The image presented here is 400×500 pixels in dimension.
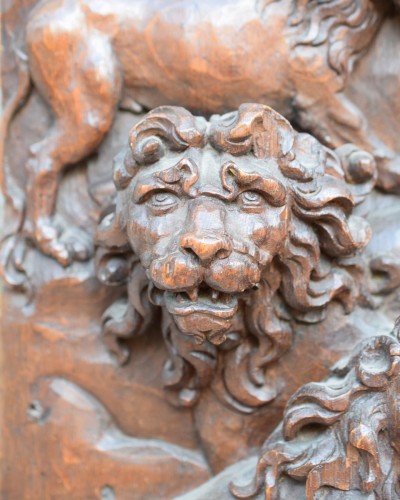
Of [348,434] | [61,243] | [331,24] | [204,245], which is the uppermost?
[331,24]

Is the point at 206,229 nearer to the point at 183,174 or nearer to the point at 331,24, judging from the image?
the point at 183,174

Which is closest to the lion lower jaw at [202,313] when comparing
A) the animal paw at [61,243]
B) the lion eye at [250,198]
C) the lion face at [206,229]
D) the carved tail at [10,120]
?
the lion face at [206,229]

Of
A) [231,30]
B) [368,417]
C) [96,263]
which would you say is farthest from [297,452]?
[231,30]

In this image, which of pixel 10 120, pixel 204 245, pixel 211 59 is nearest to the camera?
pixel 204 245

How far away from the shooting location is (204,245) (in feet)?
2.51

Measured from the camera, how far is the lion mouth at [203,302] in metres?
0.80

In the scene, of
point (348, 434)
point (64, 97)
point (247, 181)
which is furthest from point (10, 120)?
point (348, 434)

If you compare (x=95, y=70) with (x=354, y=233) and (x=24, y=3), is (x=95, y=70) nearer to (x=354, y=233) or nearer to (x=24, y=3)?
(x=24, y=3)

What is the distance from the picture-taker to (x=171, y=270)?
0.77 m

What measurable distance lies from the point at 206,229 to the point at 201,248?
0.08 feet

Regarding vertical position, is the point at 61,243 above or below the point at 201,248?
below

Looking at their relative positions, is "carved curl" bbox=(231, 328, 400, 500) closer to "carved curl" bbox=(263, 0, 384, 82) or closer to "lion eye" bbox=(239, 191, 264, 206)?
"lion eye" bbox=(239, 191, 264, 206)

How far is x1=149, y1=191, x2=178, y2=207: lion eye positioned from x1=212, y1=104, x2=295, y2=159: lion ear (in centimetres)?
7

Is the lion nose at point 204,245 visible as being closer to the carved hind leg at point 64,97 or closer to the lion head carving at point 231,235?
the lion head carving at point 231,235
